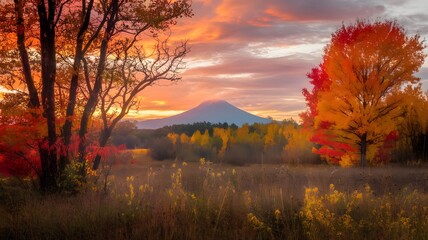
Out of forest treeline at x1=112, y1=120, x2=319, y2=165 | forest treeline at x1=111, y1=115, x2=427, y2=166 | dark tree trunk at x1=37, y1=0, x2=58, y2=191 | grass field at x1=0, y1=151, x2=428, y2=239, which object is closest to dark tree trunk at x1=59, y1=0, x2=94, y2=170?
dark tree trunk at x1=37, y1=0, x2=58, y2=191

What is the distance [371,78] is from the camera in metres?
23.0

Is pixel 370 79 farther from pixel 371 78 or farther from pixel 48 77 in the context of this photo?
pixel 48 77

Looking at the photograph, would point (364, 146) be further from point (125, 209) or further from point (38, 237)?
point (38, 237)

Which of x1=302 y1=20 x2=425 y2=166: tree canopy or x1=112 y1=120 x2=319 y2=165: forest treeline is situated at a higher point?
x1=302 y1=20 x2=425 y2=166: tree canopy

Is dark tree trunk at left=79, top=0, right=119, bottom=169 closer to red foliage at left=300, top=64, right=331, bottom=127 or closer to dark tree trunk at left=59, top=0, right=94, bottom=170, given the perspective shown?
dark tree trunk at left=59, top=0, right=94, bottom=170

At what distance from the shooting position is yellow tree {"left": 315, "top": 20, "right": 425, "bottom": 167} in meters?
22.8

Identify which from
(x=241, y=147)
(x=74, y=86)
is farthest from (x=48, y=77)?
(x=241, y=147)

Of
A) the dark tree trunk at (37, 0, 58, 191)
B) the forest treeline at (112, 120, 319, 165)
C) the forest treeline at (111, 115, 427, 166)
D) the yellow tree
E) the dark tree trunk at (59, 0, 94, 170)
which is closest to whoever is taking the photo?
the dark tree trunk at (37, 0, 58, 191)

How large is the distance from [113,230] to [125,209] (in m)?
0.91

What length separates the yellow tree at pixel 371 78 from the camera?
22828 mm

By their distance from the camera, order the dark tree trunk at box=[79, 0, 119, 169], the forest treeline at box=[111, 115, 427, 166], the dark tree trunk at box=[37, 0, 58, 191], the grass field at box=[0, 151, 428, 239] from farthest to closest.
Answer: the forest treeline at box=[111, 115, 427, 166], the dark tree trunk at box=[79, 0, 119, 169], the dark tree trunk at box=[37, 0, 58, 191], the grass field at box=[0, 151, 428, 239]

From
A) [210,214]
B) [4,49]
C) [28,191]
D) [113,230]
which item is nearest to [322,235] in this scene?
[210,214]

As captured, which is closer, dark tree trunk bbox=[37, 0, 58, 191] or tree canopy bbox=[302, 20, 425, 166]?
dark tree trunk bbox=[37, 0, 58, 191]

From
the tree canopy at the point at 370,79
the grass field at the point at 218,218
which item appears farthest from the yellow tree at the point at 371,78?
the grass field at the point at 218,218
